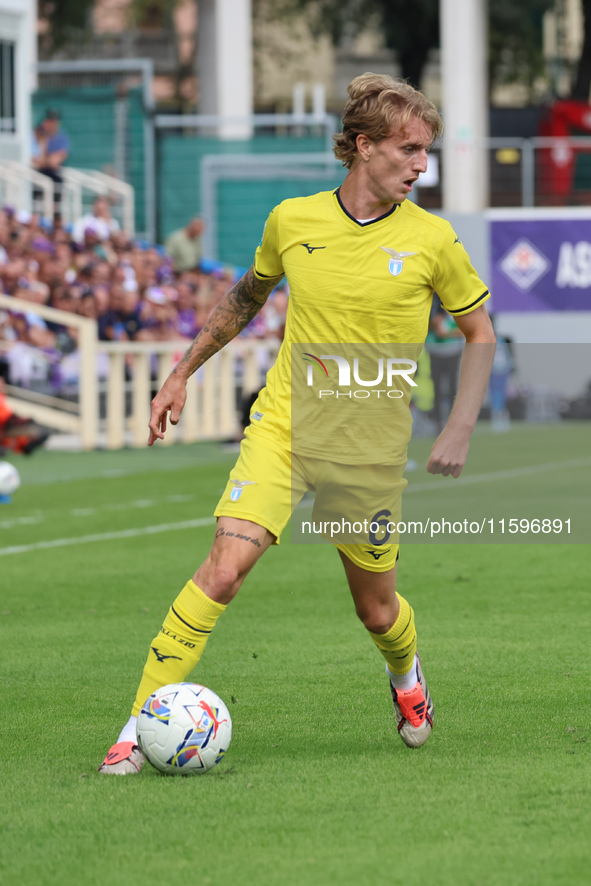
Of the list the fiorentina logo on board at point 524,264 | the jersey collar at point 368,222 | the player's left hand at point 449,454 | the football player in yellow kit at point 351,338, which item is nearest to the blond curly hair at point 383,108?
the football player in yellow kit at point 351,338

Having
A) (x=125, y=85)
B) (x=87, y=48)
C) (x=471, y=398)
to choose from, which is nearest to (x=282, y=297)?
(x=125, y=85)

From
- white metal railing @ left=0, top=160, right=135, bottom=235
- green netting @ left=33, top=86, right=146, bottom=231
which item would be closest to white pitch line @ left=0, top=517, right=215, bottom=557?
white metal railing @ left=0, top=160, right=135, bottom=235

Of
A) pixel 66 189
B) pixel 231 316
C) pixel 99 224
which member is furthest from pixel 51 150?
pixel 231 316

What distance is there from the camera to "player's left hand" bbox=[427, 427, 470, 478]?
181 inches

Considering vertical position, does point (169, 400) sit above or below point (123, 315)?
above

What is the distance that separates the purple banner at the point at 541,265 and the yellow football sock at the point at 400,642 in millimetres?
20177

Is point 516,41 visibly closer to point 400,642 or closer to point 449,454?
point 400,642

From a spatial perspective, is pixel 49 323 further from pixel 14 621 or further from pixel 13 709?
pixel 13 709

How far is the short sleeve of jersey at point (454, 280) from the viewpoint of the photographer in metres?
4.74

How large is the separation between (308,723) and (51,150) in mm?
22592

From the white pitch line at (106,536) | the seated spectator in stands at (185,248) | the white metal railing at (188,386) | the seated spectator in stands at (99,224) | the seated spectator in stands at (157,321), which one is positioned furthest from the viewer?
the seated spectator in stands at (185,248)

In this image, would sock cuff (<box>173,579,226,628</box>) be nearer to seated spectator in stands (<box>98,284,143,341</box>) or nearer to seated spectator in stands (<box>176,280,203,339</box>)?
seated spectator in stands (<box>98,284,143,341</box>)

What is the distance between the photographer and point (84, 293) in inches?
785

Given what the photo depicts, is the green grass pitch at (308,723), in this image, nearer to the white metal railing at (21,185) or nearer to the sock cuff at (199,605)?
the sock cuff at (199,605)
